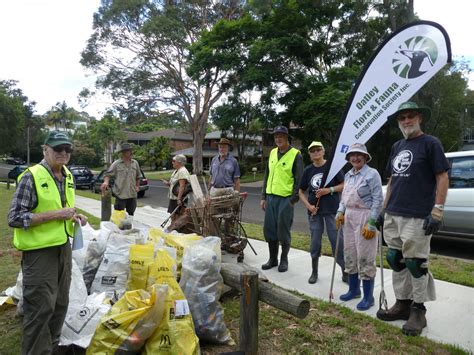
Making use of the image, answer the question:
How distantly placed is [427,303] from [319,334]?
1484 millimetres

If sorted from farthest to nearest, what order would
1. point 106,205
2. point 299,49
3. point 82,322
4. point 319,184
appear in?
point 299,49, point 106,205, point 319,184, point 82,322

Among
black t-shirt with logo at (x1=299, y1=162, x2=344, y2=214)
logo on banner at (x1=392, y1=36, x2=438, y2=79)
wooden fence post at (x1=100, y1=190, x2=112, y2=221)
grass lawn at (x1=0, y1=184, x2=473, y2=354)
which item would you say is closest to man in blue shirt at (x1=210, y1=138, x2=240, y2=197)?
black t-shirt with logo at (x1=299, y1=162, x2=344, y2=214)

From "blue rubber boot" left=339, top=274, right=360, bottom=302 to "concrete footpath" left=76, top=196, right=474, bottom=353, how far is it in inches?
2.6

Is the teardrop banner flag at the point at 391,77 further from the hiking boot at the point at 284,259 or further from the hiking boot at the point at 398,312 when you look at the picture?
the hiking boot at the point at 398,312

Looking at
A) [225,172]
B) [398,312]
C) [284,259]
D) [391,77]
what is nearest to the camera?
[398,312]

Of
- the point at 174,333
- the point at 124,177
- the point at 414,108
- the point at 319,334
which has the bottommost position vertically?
the point at 319,334

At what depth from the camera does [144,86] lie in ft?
94.6

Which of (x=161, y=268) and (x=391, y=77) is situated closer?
(x=161, y=268)

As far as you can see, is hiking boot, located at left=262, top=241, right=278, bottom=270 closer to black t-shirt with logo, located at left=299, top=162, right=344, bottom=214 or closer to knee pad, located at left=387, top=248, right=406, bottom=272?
black t-shirt with logo, located at left=299, top=162, right=344, bottom=214

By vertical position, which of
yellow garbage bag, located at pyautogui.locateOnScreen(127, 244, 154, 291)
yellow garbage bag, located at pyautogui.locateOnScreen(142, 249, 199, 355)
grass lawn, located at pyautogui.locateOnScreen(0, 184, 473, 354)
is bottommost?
grass lawn, located at pyautogui.locateOnScreen(0, 184, 473, 354)

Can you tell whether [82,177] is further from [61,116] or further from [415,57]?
[61,116]

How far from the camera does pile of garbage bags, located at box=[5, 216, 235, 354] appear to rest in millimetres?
2734

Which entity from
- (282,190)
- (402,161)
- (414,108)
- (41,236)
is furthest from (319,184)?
(41,236)

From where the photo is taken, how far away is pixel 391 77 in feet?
12.9
